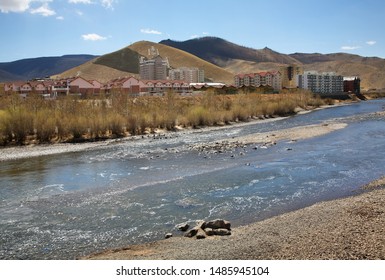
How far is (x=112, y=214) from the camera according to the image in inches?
623

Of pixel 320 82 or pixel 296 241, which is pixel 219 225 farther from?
pixel 320 82

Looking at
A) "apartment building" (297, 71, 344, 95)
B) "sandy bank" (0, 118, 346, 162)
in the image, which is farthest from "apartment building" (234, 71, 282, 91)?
"sandy bank" (0, 118, 346, 162)

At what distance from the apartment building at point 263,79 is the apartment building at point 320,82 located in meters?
9.82

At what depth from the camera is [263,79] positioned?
447ft

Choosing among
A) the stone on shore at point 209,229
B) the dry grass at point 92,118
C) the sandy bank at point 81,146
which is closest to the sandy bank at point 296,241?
the stone on shore at point 209,229

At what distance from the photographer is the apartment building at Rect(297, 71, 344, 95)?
13388 cm

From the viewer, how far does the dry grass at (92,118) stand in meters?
39.0

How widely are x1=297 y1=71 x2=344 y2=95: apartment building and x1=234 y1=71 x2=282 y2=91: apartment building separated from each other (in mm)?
9816

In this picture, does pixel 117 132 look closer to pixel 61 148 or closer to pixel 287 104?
pixel 61 148

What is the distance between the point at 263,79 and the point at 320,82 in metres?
20.0

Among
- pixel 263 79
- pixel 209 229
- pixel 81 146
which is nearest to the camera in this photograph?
pixel 209 229

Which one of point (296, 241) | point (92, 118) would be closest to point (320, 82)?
point (92, 118)

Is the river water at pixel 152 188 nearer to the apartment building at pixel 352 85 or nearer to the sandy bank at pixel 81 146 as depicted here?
the sandy bank at pixel 81 146

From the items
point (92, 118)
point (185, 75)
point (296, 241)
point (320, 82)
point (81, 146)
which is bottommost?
point (81, 146)
